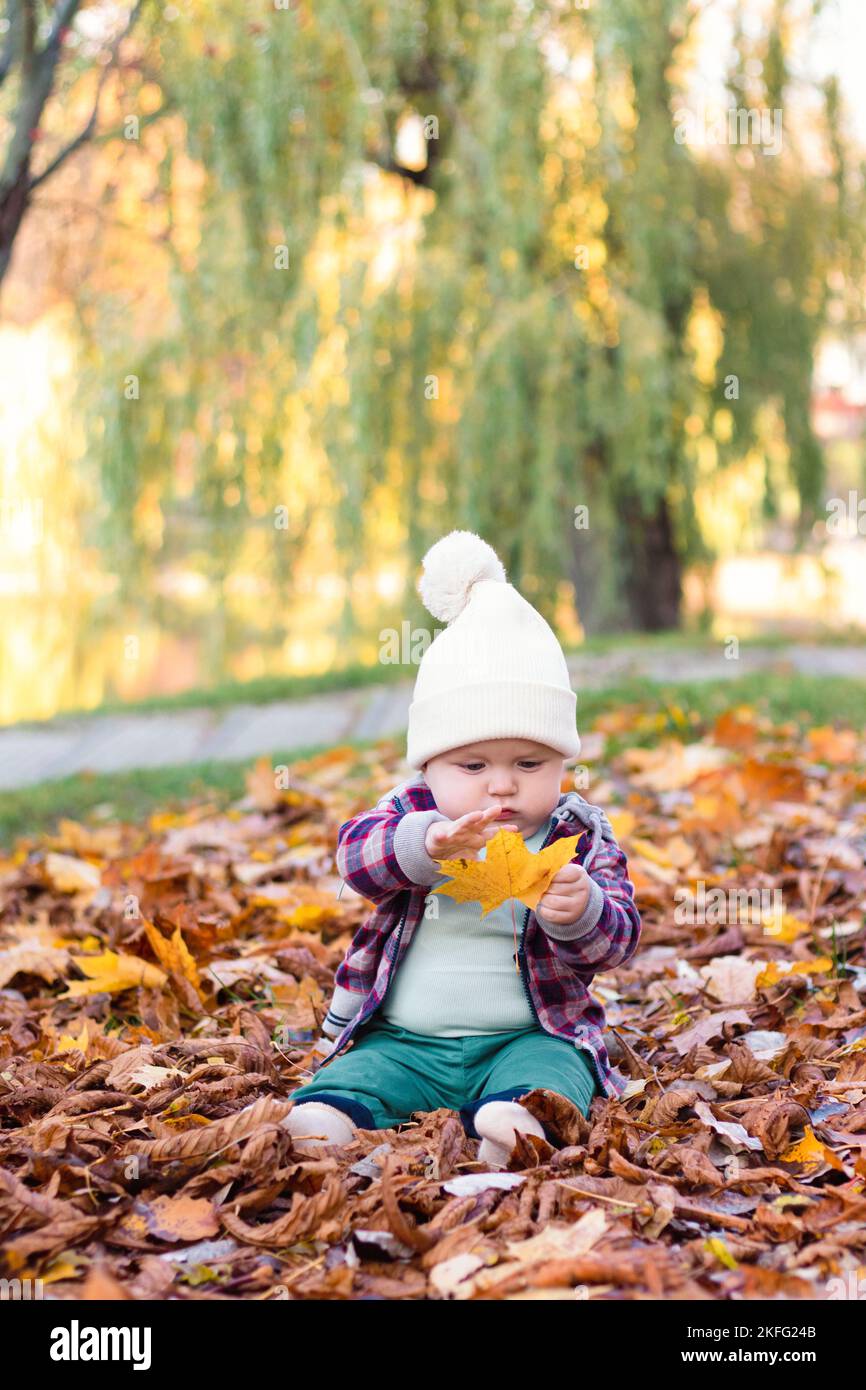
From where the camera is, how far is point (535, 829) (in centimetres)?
236

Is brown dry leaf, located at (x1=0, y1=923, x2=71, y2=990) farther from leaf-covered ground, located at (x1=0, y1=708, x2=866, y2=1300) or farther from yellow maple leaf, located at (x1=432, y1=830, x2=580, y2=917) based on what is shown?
yellow maple leaf, located at (x1=432, y1=830, x2=580, y2=917)

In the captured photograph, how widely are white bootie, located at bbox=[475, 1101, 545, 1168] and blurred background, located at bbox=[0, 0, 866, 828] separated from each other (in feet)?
14.0

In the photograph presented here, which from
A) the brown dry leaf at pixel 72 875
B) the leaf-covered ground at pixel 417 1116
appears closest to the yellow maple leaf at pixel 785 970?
the leaf-covered ground at pixel 417 1116

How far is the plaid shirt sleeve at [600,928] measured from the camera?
7.17ft

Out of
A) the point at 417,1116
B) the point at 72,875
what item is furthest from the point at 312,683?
the point at 417,1116

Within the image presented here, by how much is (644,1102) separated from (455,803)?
1.88 feet

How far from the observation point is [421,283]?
694 cm

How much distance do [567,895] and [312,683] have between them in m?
5.91

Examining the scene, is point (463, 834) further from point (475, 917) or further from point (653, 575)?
point (653, 575)

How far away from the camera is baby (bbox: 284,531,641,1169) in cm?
220

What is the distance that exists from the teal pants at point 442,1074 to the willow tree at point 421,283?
4.83 m

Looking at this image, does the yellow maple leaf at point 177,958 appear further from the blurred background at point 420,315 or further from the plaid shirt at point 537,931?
the blurred background at point 420,315
